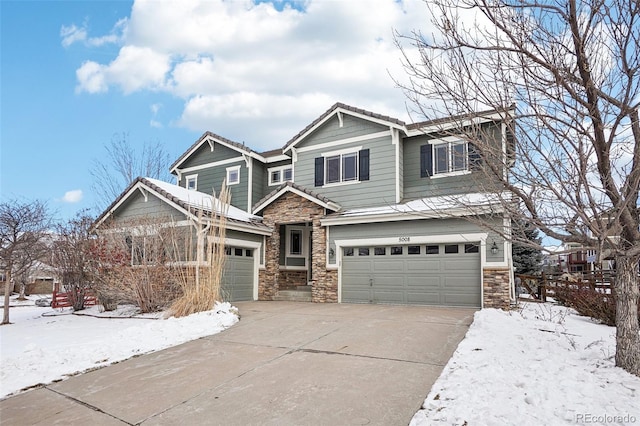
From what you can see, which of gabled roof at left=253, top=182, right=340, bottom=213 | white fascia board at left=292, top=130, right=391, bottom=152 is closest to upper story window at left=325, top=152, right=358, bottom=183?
white fascia board at left=292, top=130, right=391, bottom=152

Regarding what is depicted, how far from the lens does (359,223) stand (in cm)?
1283

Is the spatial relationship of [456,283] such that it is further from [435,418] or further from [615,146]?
[435,418]

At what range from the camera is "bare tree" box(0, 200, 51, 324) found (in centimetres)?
1160

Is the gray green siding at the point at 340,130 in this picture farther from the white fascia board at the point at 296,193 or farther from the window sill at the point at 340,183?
the white fascia board at the point at 296,193

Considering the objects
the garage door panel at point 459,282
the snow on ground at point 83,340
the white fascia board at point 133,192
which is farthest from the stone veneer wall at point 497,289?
the white fascia board at point 133,192

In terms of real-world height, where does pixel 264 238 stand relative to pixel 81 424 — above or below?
above

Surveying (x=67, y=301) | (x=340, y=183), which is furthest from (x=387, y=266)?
(x=67, y=301)

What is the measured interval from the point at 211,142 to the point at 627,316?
17.0m

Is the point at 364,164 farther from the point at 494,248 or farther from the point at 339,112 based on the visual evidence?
the point at 494,248

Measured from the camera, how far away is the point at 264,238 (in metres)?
14.6

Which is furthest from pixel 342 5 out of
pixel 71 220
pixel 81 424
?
pixel 71 220

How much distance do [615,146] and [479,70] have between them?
1.68 m

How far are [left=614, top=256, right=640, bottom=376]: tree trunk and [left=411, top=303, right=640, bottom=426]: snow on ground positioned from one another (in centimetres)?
16

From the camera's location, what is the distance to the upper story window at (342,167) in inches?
561
